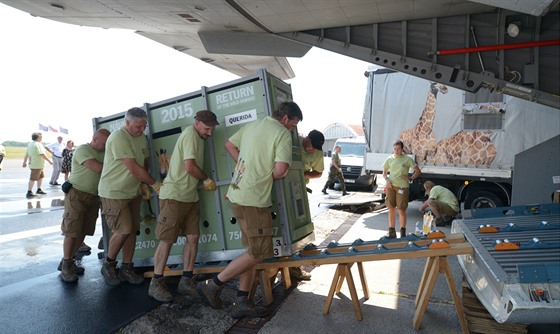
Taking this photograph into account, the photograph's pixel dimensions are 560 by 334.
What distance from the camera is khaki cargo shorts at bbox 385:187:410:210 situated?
290 inches

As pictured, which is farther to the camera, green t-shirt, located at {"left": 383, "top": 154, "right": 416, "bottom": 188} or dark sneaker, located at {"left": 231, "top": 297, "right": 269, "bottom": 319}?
green t-shirt, located at {"left": 383, "top": 154, "right": 416, "bottom": 188}

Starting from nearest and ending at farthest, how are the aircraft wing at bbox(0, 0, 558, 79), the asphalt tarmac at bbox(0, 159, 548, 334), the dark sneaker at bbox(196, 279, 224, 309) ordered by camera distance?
1. the asphalt tarmac at bbox(0, 159, 548, 334)
2. the dark sneaker at bbox(196, 279, 224, 309)
3. the aircraft wing at bbox(0, 0, 558, 79)

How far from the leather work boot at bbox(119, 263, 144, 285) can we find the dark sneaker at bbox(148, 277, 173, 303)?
24.3 inches

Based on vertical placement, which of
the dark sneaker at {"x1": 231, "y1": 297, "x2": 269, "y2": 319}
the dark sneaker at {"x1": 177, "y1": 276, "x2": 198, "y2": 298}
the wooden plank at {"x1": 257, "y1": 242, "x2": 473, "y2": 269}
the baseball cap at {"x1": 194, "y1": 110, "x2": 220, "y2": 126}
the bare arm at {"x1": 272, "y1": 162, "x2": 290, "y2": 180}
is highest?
the baseball cap at {"x1": 194, "y1": 110, "x2": 220, "y2": 126}

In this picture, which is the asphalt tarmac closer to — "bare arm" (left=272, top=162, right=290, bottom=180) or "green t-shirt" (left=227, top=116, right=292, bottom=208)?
"green t-shirt" (left=227, top=116, right=292, bottom=208)

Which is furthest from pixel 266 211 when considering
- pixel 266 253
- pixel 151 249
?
pixel 151 249

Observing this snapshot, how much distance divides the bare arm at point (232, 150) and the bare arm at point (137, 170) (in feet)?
3.29

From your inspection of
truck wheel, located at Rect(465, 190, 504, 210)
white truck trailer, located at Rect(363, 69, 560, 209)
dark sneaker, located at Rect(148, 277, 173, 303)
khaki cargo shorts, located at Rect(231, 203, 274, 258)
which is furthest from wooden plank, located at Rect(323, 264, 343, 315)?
truck wheel, located at Rect(465, 190, 504, 210)

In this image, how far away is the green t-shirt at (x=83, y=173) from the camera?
15.9 ft

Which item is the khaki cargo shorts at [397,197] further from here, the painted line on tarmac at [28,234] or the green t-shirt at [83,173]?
the painted line on tarmac at [28,234]

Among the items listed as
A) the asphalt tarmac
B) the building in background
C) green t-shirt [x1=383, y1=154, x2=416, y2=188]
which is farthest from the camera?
the building in background

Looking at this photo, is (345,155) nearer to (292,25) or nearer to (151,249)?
(292,25)

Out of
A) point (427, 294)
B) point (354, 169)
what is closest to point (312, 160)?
point (427, 294)

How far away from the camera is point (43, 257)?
229 inches
